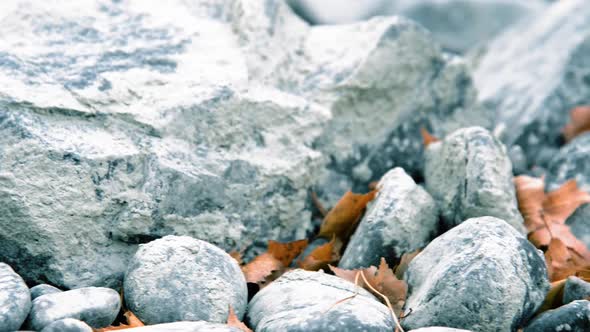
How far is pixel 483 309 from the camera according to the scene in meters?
1.98

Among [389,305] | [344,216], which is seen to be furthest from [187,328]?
[344,216]

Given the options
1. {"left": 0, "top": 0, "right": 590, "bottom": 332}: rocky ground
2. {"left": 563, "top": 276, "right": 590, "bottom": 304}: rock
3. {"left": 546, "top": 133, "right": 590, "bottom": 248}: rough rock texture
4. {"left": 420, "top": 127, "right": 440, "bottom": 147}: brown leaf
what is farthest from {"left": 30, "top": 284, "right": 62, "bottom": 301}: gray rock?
A: {"left": 546, "top": 133, "right": 590, "bottom": 248}: rough rock texture

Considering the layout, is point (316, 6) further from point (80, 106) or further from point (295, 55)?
point (80, 106)

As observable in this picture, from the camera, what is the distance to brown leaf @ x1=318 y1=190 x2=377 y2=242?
→ 2.62m

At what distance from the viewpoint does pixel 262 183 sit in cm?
257

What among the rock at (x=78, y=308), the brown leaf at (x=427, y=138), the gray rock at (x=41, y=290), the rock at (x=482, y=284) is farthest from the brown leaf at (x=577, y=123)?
the gray rock at (x=41, y=290)

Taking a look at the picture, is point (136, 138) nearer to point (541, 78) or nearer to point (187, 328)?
point (187, 328)

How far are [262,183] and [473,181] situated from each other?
0.74m

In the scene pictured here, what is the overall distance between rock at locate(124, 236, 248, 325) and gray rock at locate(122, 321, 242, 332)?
0.42 feet

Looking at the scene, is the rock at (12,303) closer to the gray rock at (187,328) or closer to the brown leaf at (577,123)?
the gray rock at (187,328)

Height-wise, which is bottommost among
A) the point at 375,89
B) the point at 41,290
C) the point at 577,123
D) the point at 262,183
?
the point at 41,290

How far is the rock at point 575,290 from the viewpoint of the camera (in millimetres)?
2176

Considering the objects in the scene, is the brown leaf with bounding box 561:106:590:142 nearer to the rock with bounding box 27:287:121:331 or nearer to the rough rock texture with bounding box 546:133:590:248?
the rough rock texture with bounding box 546:133:590:248

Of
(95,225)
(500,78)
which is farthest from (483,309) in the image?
(500,78)
